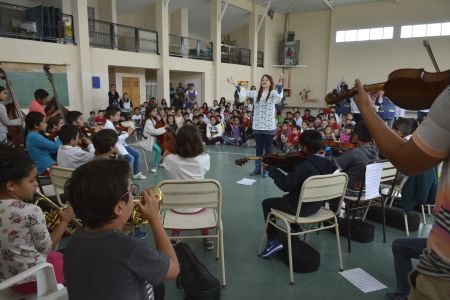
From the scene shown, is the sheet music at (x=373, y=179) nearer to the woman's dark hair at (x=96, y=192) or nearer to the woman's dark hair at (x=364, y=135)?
the woman's dark hair at (x=364, y=135)

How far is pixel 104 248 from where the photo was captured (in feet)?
3.32

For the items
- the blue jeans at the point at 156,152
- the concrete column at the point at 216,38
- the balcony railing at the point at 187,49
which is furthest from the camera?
the concrete column at the point at 216,38

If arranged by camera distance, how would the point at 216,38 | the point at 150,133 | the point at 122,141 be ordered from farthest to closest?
the point at 216,38 < the point at 150,133 < the point at 122,141

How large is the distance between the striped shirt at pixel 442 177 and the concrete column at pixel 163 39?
10509 millimetres

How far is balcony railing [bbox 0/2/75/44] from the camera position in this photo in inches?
299

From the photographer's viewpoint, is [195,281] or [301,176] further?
[301,176]

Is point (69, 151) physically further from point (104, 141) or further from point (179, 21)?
point (179, 21)

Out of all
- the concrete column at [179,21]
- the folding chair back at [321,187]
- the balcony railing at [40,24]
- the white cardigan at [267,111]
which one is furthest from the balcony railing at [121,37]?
the folding chair back at [321,187]

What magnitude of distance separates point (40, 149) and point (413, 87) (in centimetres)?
348

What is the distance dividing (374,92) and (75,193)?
1268mm

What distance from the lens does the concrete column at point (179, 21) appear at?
12.5m

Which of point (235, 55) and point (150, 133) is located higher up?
point (235, 55)

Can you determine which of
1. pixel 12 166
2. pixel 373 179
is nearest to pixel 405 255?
pixel 373 179

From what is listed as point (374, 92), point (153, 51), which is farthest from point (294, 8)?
point (374, 92)
